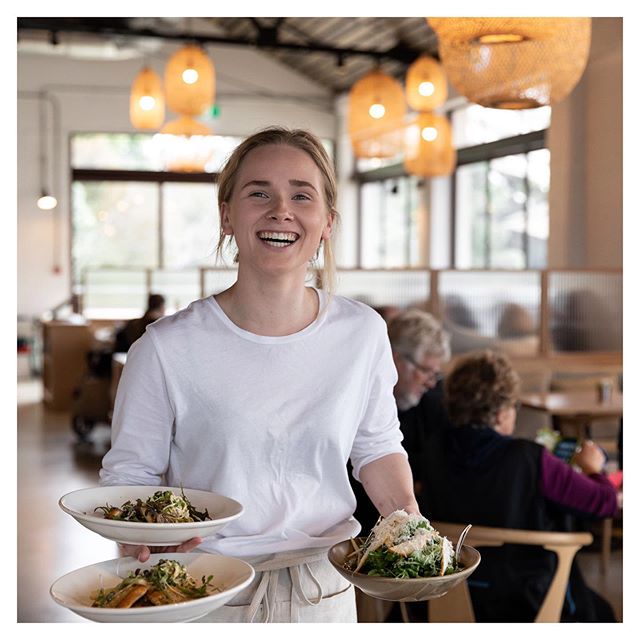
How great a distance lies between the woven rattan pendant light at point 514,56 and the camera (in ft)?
12.4

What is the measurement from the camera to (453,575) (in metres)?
1.52

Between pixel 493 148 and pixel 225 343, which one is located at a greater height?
pixel 493 148

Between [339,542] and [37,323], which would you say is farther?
[37,323]

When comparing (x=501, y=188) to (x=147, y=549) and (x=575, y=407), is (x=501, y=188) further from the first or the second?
(x=147, y=549)

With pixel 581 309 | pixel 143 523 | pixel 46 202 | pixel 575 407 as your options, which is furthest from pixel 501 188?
pixel 143 523

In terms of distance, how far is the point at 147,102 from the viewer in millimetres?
7551

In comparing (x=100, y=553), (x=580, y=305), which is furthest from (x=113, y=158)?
(x=100, y=553)

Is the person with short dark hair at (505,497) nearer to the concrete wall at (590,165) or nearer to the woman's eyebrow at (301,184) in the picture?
the woman's eyebrow at (301,184)

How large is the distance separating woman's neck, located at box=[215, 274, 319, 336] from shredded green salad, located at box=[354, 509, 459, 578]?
398mm

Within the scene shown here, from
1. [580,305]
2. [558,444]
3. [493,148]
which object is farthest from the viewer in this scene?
[493,148]
